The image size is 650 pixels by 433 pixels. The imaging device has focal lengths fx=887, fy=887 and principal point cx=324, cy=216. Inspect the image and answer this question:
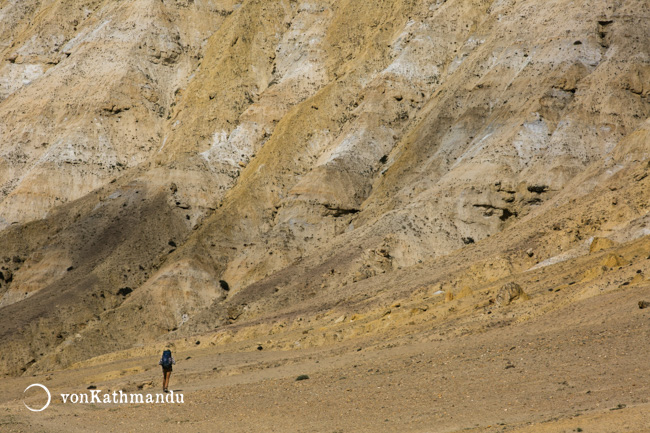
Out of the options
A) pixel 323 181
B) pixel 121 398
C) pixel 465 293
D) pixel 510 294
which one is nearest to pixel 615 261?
pixel 510 294

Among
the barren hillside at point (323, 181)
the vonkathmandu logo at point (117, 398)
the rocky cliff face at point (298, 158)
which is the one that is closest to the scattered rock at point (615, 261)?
the barren hillside at point (323, 181)

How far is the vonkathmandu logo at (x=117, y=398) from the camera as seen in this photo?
2219 cm

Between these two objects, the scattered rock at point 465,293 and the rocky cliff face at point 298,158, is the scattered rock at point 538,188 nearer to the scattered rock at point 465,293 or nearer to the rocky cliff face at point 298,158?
the rocky cliff face at point 298,158

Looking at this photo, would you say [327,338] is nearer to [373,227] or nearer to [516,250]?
[516,250]

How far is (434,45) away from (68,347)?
30293mm

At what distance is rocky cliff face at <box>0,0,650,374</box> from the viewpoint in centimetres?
4312

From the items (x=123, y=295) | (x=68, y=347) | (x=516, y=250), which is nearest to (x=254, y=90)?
(x=123, y=295)

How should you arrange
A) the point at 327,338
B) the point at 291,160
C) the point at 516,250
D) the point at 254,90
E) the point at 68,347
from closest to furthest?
the point at 327,338 → the point at 516,250 → the point at 68,347 → the point at 291,160 → the point at 254,90

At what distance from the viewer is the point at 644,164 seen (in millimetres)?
36656

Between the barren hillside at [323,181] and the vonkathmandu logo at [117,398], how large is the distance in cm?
261

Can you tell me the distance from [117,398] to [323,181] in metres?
30.1

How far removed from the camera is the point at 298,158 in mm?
56531

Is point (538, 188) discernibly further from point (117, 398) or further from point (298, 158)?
point (117, 398)

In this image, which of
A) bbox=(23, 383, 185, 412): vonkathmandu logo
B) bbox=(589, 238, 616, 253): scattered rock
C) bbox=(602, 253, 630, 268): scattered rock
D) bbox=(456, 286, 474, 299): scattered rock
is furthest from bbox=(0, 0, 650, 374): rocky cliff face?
bbox=(23, 383, 185, 412): vonkathmandu logo
